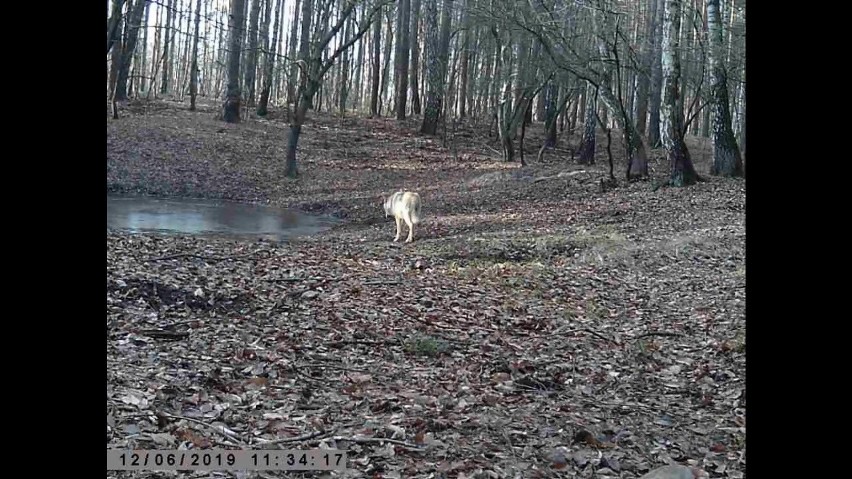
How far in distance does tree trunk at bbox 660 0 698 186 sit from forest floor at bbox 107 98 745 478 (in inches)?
53.4

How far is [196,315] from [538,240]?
19.2 ft

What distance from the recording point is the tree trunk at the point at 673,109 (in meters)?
15.2

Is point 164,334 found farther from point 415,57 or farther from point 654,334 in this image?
point 415,57

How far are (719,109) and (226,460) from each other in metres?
14.4

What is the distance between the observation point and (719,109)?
51.9 feet

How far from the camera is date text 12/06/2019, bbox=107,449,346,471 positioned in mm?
3338

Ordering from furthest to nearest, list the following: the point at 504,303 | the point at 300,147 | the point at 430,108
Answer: the point at 430,108 → the point at 300,147 → the point at 504,303

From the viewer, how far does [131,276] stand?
713cm

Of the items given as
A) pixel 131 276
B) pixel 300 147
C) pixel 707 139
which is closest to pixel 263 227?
pixel 131 276

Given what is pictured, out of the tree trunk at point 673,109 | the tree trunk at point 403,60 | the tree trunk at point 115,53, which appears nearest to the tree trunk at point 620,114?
the tree trunk at point 673,109

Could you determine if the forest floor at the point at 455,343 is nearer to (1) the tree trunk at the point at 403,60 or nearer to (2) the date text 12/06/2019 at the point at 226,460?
(2) the date text 12/06/2019 at the point at 226,460
